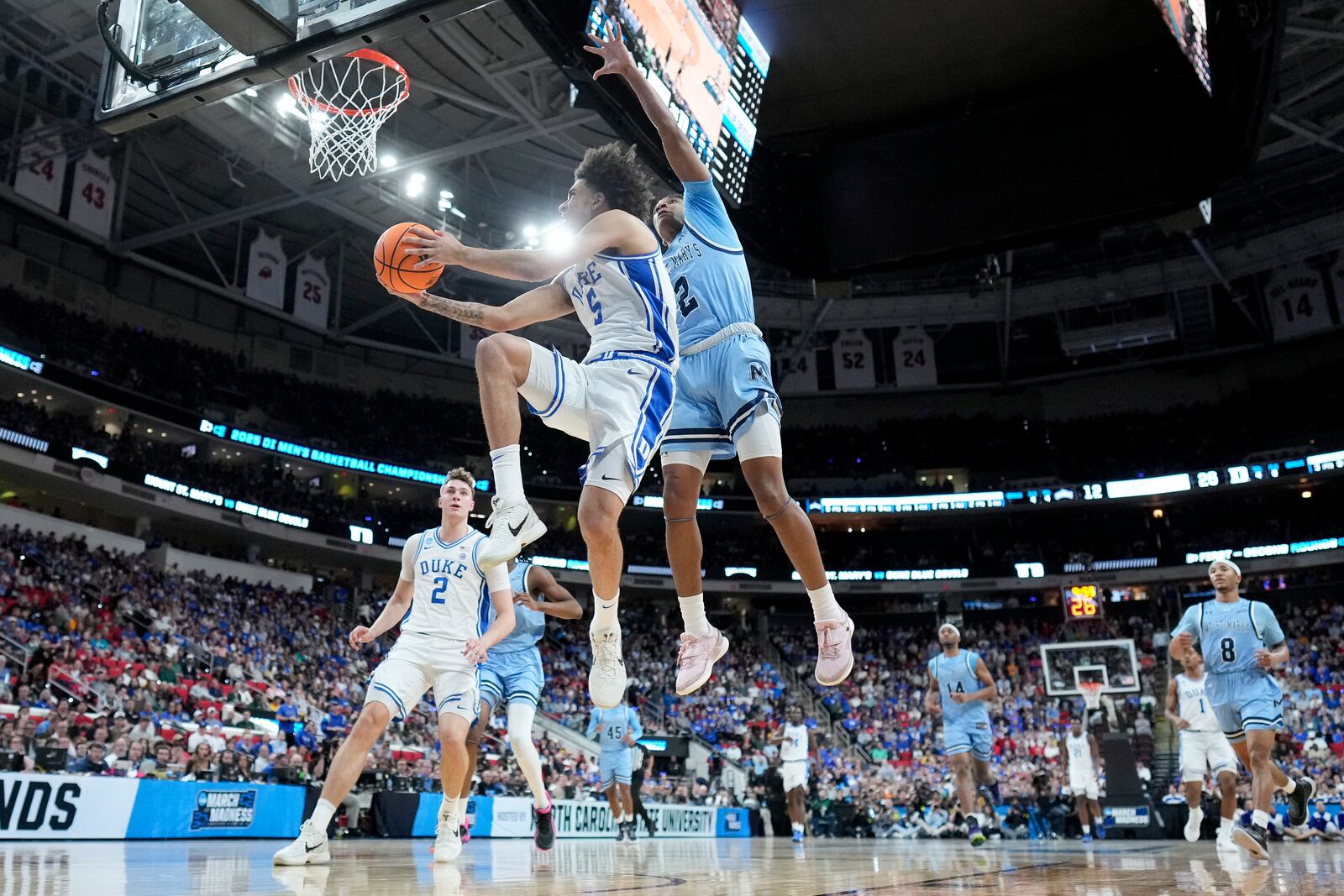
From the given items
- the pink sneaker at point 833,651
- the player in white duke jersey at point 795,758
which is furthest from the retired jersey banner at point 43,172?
the pink sneaker at point 833,651

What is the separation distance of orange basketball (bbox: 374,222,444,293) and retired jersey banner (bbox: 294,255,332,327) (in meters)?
28.0

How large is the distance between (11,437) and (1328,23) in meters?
29.3

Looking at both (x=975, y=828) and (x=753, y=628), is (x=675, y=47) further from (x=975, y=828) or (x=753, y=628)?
(x=753, y=628)

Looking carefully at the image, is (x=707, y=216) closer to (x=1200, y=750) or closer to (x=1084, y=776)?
(x=1200, y=750)

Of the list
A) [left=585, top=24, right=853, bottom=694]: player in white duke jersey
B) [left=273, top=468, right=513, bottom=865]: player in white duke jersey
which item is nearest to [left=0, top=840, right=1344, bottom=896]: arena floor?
[left=273, top=468, right=513, bottom=865]: player in white duke jersey

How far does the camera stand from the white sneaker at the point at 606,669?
4.41 metres

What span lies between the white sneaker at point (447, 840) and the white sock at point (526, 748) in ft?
3.38

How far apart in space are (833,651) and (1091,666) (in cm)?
1832

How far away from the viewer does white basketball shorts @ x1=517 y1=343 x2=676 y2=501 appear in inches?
168

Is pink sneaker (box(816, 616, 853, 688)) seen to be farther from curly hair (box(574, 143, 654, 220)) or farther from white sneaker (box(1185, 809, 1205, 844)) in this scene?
white sneaker (box(1185, 809, 1205, 844))

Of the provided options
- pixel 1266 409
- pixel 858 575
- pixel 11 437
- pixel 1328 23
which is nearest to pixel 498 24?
pixel 11 437

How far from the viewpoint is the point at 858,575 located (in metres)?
36.5

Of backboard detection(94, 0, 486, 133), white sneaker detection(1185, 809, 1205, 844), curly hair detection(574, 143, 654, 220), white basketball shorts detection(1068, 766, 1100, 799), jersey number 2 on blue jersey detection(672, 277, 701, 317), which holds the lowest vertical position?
white sneaker detection(1185, 809, 1205, 844)

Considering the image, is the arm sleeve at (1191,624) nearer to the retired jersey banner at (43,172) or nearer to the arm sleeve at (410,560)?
the arm sleeve at (410,560)
